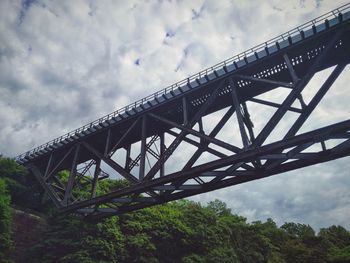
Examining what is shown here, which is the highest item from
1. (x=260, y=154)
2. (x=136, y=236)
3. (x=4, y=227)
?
(x=260, y=154)

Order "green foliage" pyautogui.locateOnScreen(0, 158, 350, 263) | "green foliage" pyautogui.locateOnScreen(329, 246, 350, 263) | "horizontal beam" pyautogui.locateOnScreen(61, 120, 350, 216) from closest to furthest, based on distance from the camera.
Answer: "horizontal beam" pyautogui.locateOnScreen(61, 120, 350, 216) → "green foliage" pyautogui.locateOnScreen(0, 158, 350, 263) → "green foliage" pyautogui.locateOnScreen(329, 246, 350, 263)

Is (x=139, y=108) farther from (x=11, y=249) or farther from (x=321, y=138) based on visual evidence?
(x=11, y=249)

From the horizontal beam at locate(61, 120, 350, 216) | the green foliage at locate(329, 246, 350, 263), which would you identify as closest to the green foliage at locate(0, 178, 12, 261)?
the horizontal beam at locate(61, 120, 350, 216)

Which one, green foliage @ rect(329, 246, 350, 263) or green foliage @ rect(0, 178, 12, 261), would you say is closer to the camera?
green foliage @ rect(0, 178, 12, 261)

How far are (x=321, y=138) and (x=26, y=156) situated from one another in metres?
25.7

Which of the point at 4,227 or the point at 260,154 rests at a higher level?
the point at 260,154

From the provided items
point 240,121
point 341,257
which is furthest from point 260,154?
point 341,257

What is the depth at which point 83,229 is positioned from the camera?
23219 millimetres

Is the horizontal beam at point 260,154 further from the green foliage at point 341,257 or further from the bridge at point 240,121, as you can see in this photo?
the green foliage at point 341,257

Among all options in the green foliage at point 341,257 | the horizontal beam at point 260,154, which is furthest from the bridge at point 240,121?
the green foliage at point 341,257

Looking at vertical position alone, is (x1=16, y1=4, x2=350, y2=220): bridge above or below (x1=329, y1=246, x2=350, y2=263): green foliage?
above

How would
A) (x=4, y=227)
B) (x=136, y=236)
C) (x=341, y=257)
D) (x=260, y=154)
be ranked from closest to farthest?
(x=260, y=154) < (x=4, y=227) < (x=136, y=236) < (x=341, y=257)

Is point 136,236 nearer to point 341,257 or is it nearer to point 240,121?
point 240,121

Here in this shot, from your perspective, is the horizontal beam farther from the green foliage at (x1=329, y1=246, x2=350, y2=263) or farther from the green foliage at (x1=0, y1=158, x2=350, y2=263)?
the green foliage at (x1=329, y1=246, x2=350, y2=263)
